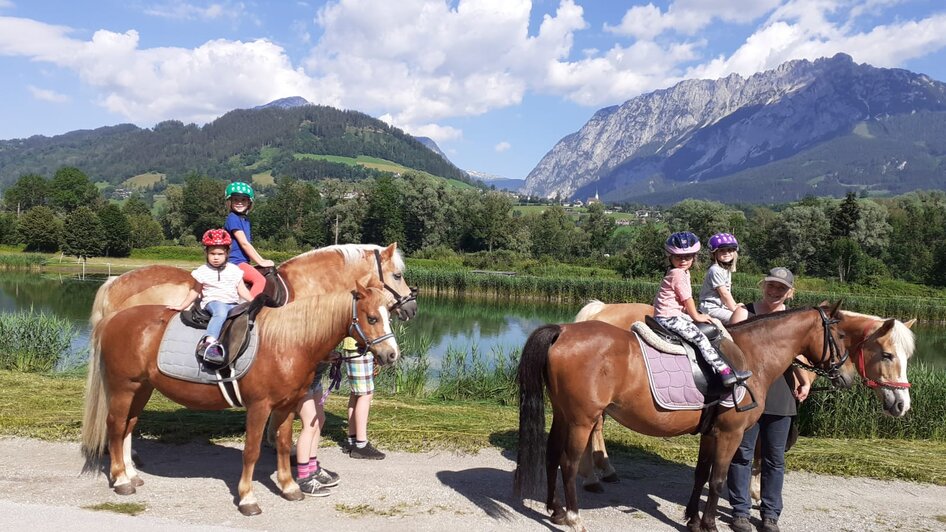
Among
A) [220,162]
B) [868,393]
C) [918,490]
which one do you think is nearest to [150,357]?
[918,490]

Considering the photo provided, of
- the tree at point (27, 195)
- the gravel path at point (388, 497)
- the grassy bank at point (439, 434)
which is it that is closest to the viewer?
the gravel path at point (388, 497)

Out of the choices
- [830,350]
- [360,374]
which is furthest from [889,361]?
[360,374]

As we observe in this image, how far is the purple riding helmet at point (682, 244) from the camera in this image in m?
4.68

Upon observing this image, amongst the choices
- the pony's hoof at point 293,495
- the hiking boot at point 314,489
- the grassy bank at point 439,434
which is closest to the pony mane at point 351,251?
the grassy bank at point 439,434

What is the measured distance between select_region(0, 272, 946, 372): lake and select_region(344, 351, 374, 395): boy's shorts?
886 centimetres

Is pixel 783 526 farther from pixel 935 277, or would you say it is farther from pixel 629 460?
pixel 935 277

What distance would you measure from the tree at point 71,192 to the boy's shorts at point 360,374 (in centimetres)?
7585

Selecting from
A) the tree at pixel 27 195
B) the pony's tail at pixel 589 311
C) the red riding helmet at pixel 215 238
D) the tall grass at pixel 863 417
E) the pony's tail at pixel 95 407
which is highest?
the tree at pixel 27 195

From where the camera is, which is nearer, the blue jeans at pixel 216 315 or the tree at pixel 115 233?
the blue jeans at pixel 216 315

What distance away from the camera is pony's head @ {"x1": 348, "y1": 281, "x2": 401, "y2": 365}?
13.7 feet

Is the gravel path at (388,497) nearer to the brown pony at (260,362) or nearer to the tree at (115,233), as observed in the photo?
the brown pony at (260,362)

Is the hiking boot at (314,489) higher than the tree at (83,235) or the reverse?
the reverse

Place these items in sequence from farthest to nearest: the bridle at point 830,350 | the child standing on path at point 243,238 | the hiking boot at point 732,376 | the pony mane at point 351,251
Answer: the pony mane at point 351,251
the child standing on path at point 243,238
the bridle at point 830,350
the hiking boot at point 732,376

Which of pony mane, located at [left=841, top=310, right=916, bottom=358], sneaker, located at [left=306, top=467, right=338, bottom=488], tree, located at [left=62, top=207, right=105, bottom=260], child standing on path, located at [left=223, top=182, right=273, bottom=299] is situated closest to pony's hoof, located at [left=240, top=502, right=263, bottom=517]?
sneaker, located at [left=306, top=467, right=338, bottom=488]
